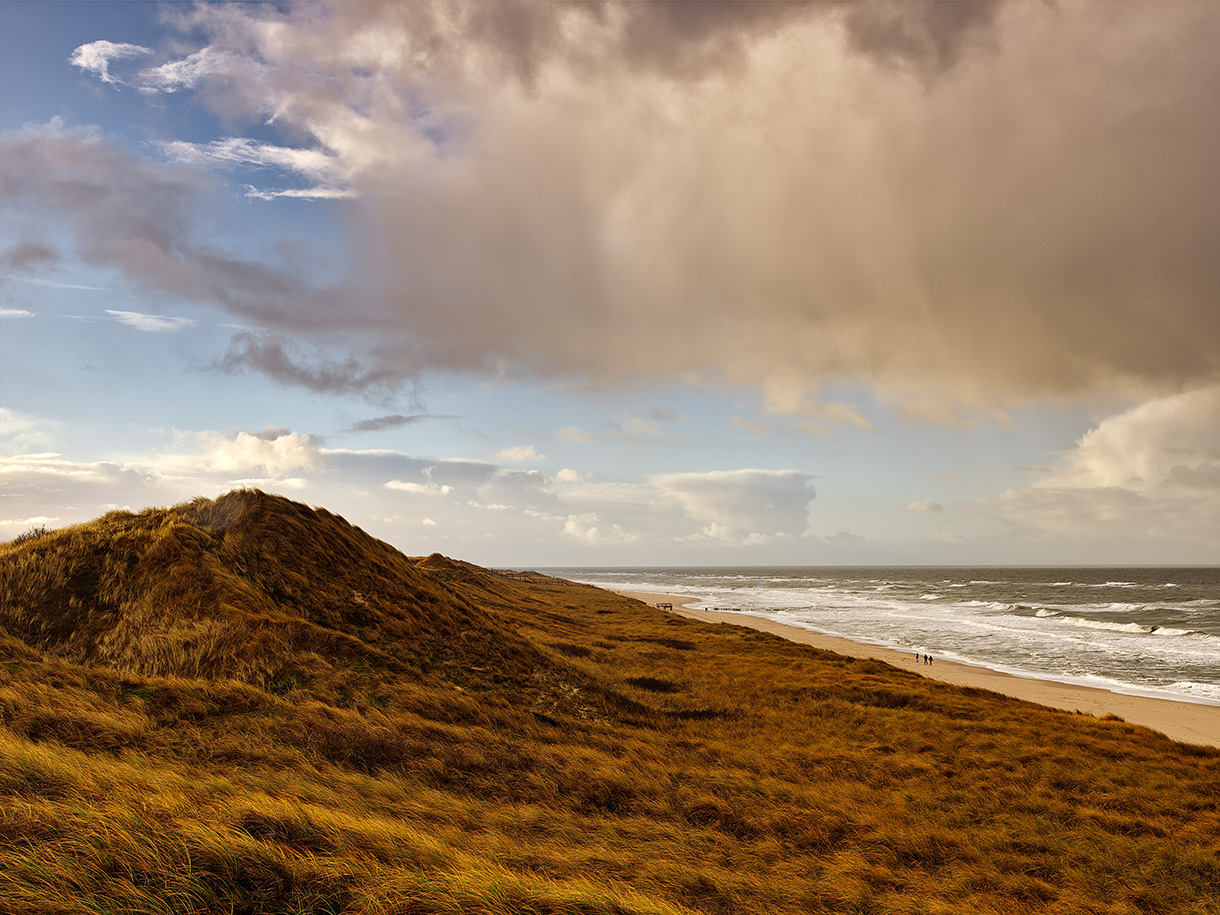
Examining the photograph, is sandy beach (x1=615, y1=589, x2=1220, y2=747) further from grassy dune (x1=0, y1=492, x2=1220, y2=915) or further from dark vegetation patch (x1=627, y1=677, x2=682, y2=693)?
dark vegetation patch (x1=627, y1=677, x2=682, y2=693)

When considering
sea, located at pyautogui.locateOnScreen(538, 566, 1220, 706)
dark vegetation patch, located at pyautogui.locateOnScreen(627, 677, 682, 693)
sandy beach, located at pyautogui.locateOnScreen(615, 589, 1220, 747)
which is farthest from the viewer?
sea, located at pyautogui.locateOnScreen(538, 566, 1220, 706)

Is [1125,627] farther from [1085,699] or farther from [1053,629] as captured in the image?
[1085,699]

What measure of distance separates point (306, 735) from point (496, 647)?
31.9 feet

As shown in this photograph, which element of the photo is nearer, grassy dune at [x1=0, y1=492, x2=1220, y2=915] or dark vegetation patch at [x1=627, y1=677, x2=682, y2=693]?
grassy dune at [x1=0, y1=492, x2=1220, y2=915]

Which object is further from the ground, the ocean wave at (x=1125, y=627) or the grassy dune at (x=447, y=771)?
the grassy dune at (x=447, y=771)

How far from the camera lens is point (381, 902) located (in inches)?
195

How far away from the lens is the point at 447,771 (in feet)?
33.3

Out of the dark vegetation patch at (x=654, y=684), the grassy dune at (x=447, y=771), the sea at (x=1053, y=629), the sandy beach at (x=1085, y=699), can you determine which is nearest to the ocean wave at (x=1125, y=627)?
the sea at (x=1053, y=629)

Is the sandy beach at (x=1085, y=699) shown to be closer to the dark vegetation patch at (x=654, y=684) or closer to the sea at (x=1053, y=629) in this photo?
the sea at (x=1053, y=629)

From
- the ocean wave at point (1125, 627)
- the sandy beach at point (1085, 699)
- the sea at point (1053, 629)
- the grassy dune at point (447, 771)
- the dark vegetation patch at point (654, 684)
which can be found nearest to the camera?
the grassy dune at point (447, 771)

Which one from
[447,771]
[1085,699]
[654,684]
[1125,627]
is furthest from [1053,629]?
[447,771]

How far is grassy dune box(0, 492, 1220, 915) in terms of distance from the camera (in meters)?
5.40

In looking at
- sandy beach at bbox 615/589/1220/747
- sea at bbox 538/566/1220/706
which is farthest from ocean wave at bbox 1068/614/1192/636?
sandy beach at bbox 615/589/1220/747

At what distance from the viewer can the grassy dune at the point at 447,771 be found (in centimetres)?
540
